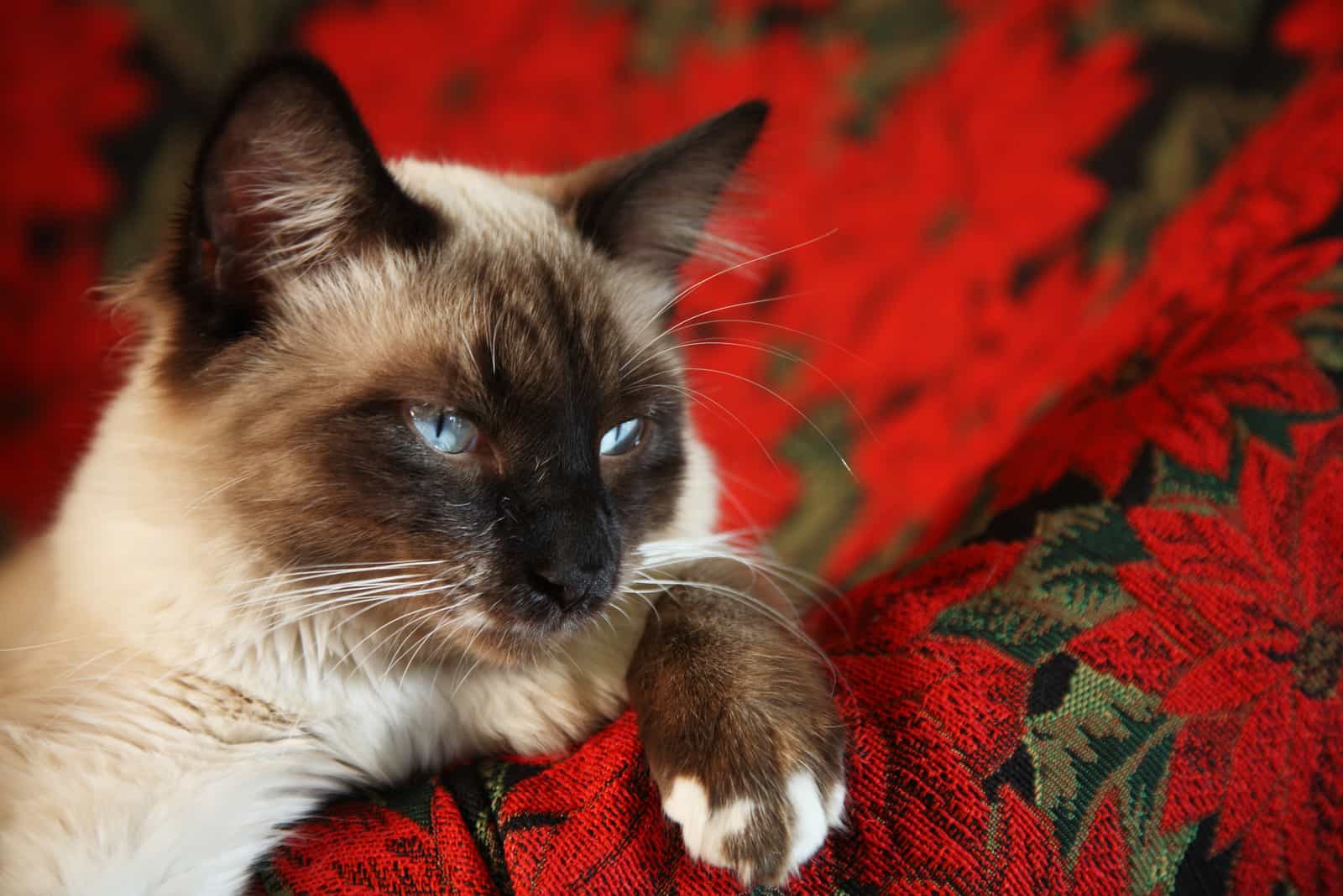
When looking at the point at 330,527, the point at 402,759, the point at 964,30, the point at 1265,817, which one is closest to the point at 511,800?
the point at 402,759

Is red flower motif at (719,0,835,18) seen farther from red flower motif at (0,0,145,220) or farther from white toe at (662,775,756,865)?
white toe at (662,775,756,865)

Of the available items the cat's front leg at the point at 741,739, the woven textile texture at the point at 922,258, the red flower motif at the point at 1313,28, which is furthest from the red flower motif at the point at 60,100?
the red flower motif at the point at 1313,28

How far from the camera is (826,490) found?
1849 millimetres

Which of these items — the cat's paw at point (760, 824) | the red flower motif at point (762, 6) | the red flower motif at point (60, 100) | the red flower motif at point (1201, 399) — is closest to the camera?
the cat's paw at point (760, 824)

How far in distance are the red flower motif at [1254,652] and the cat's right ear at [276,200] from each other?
28.5 inches

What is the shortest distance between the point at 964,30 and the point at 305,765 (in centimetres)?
157

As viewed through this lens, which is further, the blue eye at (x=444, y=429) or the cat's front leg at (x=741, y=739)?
the blue eye at (x=444, y=429)

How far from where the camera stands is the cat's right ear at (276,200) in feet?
2.68

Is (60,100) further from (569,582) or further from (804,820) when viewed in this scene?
(804,820)

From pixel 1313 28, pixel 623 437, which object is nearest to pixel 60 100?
pixel 623 437

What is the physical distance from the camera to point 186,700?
86 cm

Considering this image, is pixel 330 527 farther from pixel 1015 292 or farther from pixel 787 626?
pixel 1015 292

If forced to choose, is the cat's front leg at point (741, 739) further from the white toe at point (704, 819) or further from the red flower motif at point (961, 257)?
the red flower motif at point (961, 257)

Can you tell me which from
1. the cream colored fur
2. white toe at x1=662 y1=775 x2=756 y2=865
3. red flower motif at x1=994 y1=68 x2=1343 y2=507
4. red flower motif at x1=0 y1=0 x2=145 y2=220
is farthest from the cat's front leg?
red flower motif at x1=0 y1=0 x2=145 y2=220
